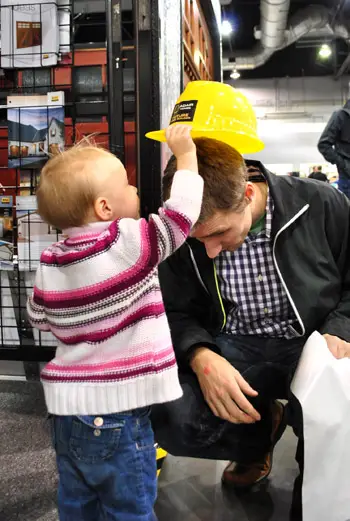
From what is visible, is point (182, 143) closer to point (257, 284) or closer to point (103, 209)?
point (103, 209)

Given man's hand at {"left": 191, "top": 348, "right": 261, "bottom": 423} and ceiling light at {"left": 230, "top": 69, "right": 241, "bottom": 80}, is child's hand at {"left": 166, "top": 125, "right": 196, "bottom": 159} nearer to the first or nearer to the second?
man's hand at {"left": 191, "top": 348, "right": 261, "bottom": 423}

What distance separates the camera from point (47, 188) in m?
0.96

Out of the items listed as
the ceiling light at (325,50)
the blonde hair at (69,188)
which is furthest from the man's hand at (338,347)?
the ceiling light at (325,50)

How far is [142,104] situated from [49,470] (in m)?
1.14

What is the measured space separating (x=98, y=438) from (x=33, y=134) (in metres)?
1.41

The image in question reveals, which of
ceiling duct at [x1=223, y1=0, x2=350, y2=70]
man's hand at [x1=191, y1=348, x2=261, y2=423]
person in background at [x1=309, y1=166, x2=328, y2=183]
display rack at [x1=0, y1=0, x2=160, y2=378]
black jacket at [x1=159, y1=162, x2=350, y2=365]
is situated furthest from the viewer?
ceiling duct at [x1=223, y1=0, x2=350, y2=70]

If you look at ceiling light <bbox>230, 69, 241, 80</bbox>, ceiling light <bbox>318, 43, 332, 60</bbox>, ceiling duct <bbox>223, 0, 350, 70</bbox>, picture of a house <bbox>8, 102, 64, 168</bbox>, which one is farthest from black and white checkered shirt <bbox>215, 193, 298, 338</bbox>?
ceiling light <bbox>230, 69, 241, 80</bbox>

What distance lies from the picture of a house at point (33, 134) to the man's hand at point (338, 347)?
1272 mm

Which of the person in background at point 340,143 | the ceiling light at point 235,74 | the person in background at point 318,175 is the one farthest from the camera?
the ceiling light at point 235,74

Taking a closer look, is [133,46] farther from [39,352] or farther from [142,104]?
[39,352]

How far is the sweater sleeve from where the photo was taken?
0.94 m

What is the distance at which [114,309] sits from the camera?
961 millimetres

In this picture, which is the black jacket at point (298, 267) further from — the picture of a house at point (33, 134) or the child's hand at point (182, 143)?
the picture of a house at point (33, 134)

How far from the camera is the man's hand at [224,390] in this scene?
119cm
